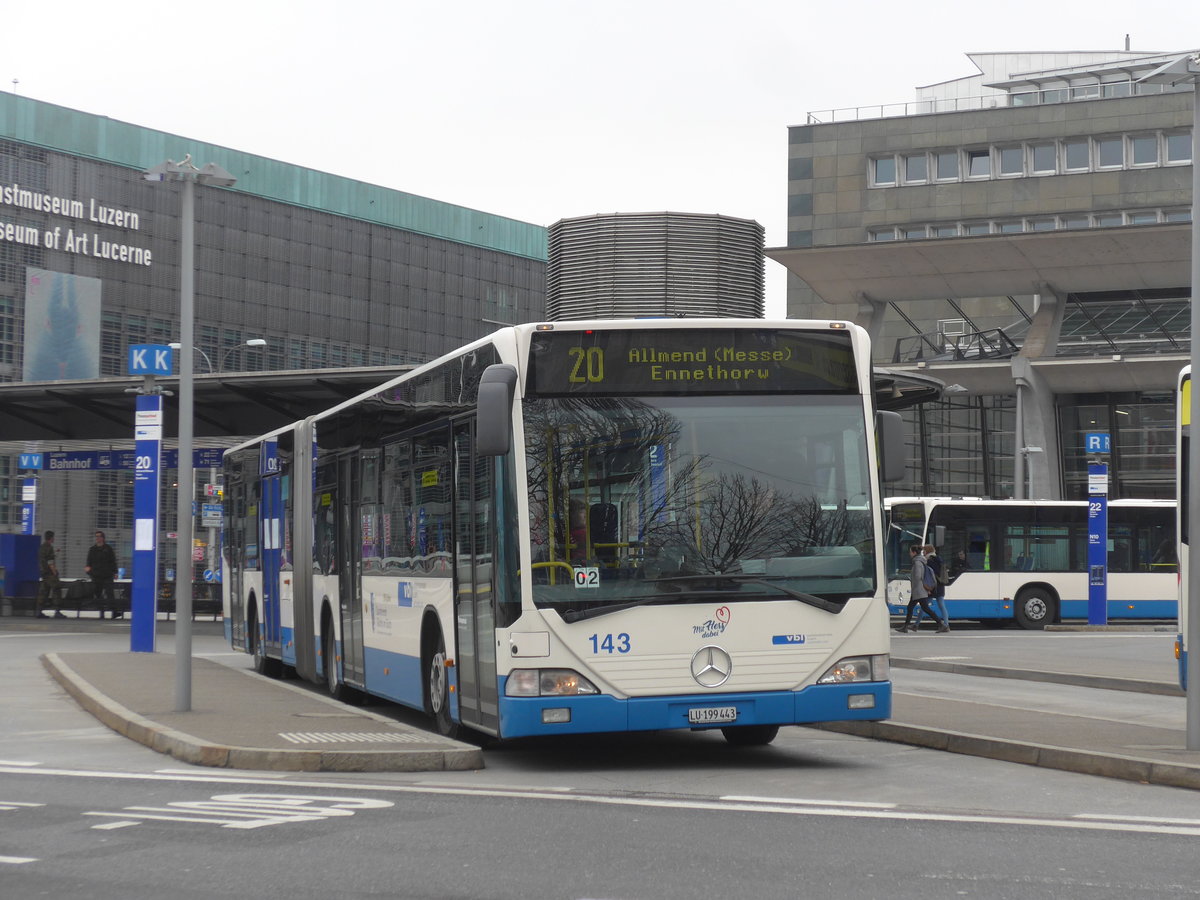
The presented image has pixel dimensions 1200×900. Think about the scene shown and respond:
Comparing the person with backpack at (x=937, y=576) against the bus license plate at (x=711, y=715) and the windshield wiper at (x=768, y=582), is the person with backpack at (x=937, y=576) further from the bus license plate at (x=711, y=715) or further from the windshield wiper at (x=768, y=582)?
the bus license plate at (x=711, y=715)

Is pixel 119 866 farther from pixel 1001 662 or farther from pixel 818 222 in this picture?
pixel 818 222

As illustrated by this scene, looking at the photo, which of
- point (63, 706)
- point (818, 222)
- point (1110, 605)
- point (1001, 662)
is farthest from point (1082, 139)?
point (63, 706)

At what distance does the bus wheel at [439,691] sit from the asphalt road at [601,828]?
1.33 ft

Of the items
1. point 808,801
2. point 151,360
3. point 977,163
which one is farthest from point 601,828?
point 977,163

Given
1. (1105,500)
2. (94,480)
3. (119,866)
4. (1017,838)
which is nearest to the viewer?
(119,866)

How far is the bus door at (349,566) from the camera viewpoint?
16000 millimetres

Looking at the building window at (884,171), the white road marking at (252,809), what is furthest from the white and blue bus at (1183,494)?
the building window at (884,171)

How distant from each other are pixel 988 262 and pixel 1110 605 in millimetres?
16442

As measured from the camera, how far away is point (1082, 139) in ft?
233

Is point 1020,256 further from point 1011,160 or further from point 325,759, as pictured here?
point 325,759

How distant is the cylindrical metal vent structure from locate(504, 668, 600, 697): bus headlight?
8.46 meters

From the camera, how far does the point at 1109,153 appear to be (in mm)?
70688

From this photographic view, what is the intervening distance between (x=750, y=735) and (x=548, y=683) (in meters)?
2.83

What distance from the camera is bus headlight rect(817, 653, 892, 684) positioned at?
1140 cm
